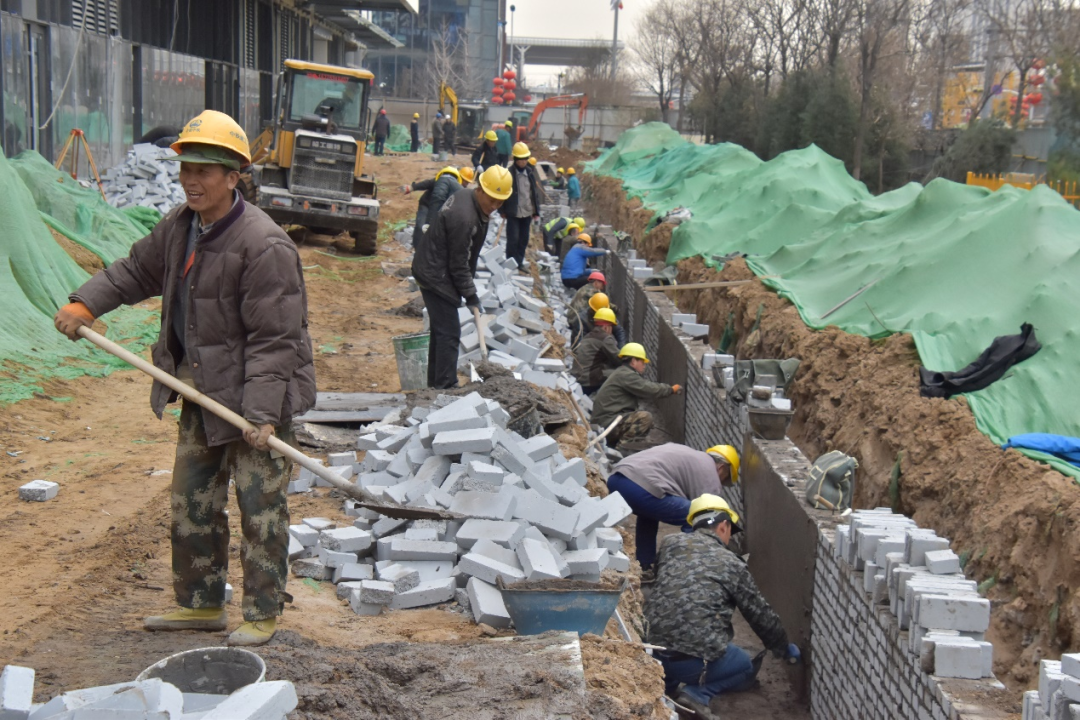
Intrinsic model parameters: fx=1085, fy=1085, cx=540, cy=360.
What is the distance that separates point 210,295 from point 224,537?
928mm

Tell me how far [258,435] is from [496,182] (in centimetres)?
439

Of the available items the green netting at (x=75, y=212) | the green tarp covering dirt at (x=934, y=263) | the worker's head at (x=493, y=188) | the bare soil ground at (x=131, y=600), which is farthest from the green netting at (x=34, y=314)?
Result: the green tarp covering dirt at (x=934, y=263)

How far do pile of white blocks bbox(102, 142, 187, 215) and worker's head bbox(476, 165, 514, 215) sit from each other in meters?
10.0

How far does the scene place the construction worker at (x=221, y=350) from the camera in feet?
11.6

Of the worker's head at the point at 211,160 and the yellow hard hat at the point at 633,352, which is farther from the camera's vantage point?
the yellow hard hat at the point at 633,352

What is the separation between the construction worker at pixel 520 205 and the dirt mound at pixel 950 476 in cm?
407

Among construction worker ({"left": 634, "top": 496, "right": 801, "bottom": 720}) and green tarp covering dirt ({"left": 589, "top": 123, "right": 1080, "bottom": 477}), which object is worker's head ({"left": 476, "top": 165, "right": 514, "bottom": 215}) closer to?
construction worker ({"left": 634, "top": 496, "right": 801, "bottom": 720})

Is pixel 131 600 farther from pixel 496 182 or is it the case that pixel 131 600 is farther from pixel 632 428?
pixel 632 428

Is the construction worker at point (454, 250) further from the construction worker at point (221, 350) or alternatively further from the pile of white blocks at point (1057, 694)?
the pile of white blocks at point (1057, 694)

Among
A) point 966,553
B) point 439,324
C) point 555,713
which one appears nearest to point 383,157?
→ point 439,324

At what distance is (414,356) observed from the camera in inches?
341

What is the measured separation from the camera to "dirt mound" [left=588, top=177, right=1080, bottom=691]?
5320mm

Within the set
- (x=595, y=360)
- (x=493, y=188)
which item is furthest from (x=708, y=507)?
(x=595, y=360)

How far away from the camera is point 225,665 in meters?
3.41
